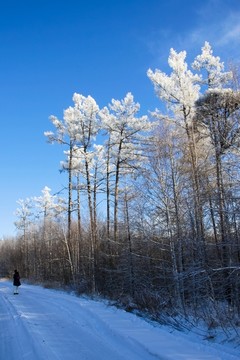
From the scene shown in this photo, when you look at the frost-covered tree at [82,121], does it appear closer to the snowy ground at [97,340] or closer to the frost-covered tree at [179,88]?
the frost-covered tree at [179,88]

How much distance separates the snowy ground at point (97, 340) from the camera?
722cm

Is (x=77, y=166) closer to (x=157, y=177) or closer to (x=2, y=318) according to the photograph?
(x=157, y=177)

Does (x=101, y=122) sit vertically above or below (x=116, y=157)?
above

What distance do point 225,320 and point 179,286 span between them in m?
5.31

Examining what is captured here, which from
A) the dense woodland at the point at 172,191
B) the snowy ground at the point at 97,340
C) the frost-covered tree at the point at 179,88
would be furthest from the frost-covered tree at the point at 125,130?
the snowy ground at the point at 97,340

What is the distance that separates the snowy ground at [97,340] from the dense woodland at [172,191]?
66.8 inches

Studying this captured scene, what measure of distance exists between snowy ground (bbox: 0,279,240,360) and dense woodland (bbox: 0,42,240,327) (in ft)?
5.57

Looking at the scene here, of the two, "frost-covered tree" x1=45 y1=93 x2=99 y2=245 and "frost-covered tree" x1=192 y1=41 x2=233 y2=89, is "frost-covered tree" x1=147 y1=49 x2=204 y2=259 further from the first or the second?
"frost-covered tree" x1=45 y1=93 x2=99 y2=245

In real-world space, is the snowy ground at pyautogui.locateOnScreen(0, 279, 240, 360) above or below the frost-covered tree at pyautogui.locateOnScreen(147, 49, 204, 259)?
below

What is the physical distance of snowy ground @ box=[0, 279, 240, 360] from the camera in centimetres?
722

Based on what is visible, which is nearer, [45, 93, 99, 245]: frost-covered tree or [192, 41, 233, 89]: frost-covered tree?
[192, 41, 233, 89]: frost-covered tree

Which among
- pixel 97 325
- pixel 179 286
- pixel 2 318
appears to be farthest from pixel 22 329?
pixel 179 286

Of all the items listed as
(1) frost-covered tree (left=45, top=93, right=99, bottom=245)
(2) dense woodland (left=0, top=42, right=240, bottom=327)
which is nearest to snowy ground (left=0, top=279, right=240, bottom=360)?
(2) dense woodland (left=0, top=42, right=240, bottom=327)

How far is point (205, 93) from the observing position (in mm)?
18859
